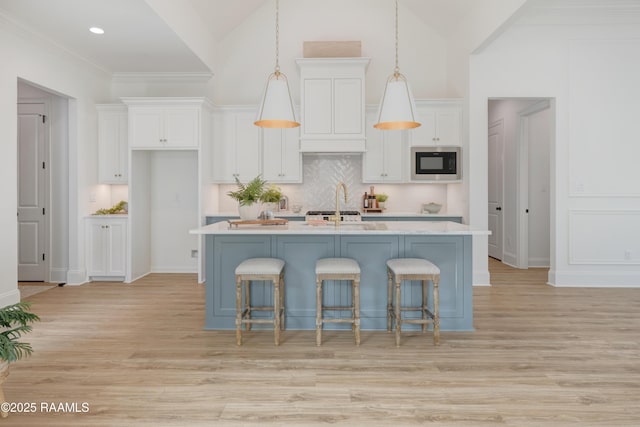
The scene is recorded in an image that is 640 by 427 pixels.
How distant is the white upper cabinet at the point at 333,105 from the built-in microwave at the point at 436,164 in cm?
83

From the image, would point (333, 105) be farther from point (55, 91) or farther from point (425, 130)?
point (55, 91)

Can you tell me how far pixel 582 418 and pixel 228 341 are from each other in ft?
7.79

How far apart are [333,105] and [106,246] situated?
11.9ft

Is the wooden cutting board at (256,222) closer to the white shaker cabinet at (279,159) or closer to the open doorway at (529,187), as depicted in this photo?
the white shaker cabinet at (279,159)

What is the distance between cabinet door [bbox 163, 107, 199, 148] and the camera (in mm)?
5500

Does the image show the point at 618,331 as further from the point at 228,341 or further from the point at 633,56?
the point at 633,56

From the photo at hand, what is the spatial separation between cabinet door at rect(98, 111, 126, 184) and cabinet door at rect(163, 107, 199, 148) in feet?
2.59

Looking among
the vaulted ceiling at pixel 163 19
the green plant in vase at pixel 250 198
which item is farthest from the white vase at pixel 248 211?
the vaulted ceiling at pixel 163 19

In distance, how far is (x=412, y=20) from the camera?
6254mm

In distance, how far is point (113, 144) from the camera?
574 centimetres

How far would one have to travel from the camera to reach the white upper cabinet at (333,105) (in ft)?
18.5

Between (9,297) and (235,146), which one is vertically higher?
(235,146)

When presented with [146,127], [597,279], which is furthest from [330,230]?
[597,279]

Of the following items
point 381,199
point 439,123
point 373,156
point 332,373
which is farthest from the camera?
point 381,199
